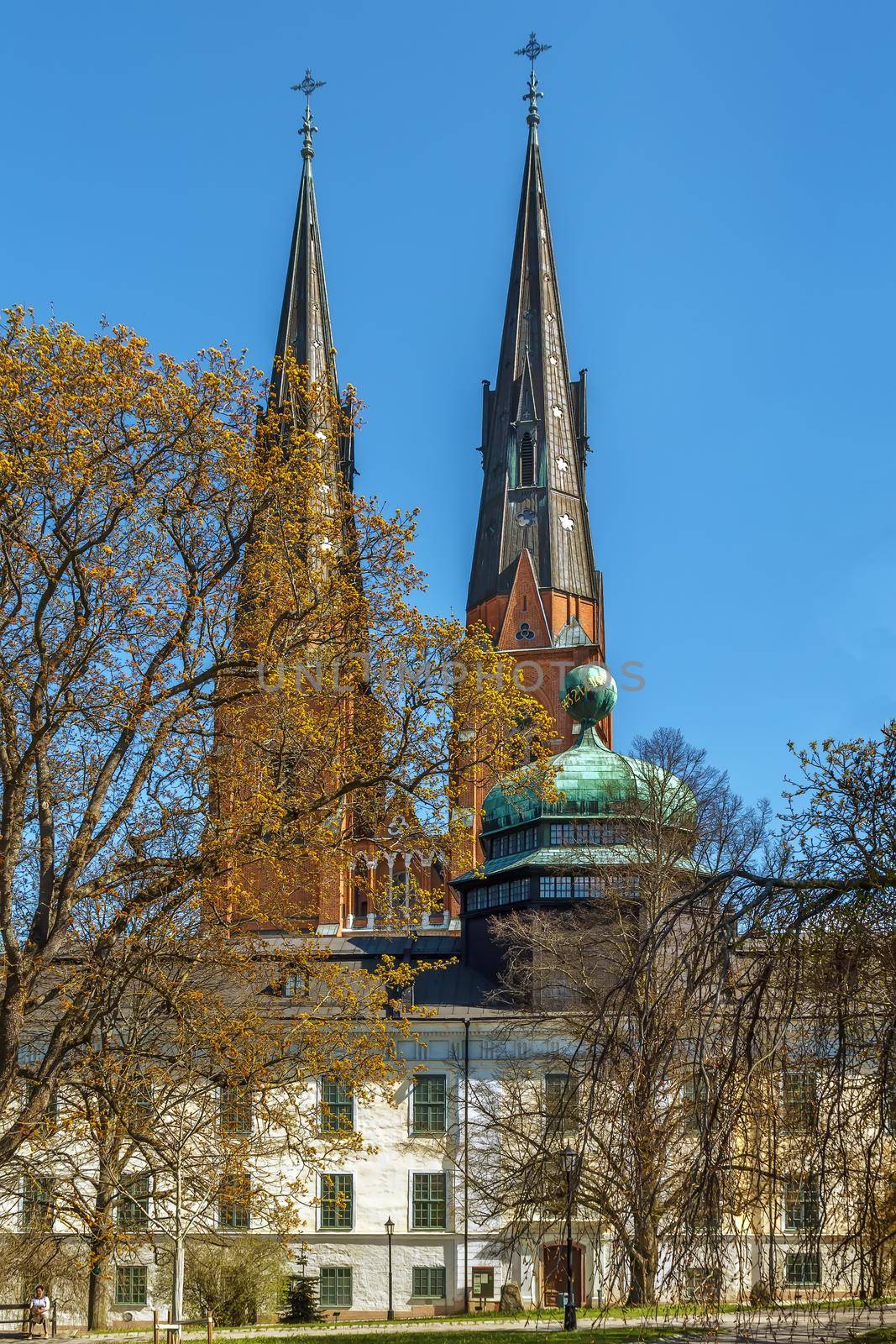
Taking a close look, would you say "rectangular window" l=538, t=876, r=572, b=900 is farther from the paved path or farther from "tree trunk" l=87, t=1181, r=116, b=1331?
the paved path

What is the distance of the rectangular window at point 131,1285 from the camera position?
124 ft

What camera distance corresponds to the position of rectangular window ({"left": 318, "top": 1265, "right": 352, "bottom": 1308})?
1527 inches

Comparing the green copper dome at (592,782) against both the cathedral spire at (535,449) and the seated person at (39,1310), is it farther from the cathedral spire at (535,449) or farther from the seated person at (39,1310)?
the cathedral spire at (535,449)

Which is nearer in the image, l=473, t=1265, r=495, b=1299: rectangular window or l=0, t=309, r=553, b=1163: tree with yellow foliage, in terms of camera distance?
l=0, t=309, r=553, b=1163: tree with yellow foliage

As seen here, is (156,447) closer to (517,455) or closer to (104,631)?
(104,631)

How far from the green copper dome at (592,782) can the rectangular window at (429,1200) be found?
10.1m

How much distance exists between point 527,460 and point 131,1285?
5167 centimetres

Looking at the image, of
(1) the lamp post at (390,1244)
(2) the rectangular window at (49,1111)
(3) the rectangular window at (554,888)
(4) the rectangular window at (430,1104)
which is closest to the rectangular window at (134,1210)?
(1) the lamp post at (390,1244)

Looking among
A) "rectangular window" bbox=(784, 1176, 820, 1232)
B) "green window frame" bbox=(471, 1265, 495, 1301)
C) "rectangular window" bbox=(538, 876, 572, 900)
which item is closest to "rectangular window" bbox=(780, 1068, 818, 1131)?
"rectangular window" bbox=(784, 1176, 820, 1232)

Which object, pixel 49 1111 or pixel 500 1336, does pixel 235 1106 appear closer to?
pixel 49 1111

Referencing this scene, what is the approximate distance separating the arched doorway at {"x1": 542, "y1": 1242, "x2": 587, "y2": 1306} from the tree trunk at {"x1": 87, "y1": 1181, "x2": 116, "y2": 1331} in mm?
10403

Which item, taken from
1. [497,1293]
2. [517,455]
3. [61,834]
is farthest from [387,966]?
[517,455]

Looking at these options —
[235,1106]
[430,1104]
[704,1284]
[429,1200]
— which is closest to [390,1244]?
[429,1200]

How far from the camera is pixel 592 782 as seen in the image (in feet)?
153
